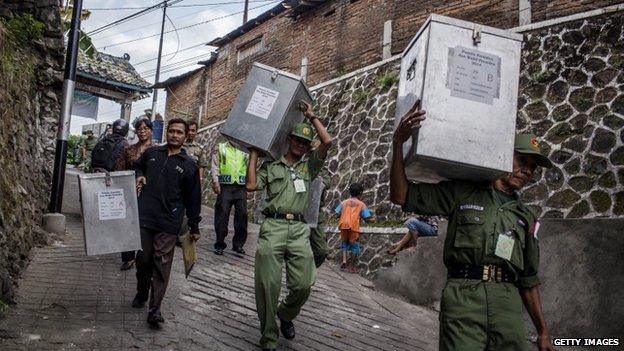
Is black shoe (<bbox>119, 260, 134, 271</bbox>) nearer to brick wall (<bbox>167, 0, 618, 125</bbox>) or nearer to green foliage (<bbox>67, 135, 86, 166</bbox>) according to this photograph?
brick wall (<bbox>167, 0, 618, 125</bbox>)

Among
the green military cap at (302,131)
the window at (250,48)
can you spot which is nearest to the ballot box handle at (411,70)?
the green military cap at (302,131)

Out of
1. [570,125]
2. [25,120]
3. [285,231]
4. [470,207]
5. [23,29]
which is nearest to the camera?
[470,207]

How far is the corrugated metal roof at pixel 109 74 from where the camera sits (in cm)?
1812

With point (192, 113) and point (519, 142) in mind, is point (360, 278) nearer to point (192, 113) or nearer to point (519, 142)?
point (519, 142)

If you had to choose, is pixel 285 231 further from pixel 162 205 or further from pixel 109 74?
pixel 109 74

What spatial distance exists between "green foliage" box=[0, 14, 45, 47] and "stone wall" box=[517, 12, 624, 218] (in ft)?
26.4

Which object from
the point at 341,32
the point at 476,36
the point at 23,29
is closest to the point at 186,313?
the point at 476,36

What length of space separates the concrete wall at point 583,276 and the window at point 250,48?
47.5 ft

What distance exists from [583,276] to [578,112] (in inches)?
148

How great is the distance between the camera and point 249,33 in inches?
804

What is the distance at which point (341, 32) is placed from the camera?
15.6 meters

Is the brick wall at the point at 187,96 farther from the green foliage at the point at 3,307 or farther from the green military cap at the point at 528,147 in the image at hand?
the green military cap at the point at 528,147

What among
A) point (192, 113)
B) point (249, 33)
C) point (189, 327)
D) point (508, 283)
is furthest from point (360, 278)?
point (192, 113)

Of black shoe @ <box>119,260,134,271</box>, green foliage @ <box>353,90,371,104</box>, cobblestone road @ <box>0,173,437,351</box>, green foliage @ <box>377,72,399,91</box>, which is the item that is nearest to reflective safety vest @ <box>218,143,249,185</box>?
cobblestone road @ <box>0,173,437,351</box>
